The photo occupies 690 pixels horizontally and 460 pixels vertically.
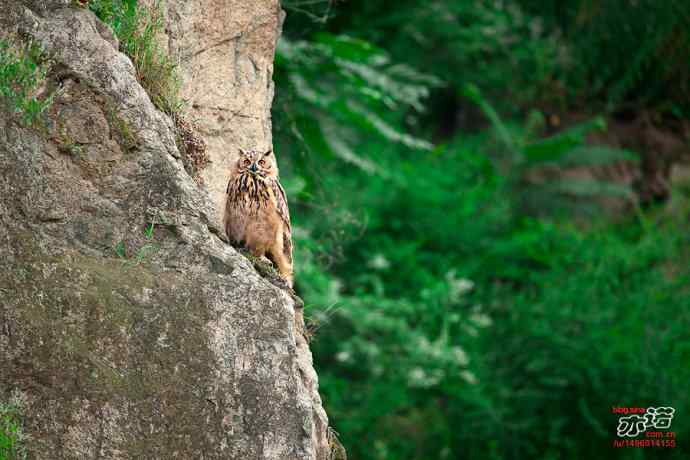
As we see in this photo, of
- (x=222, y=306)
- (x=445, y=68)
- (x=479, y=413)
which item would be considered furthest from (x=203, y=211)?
(x=445, y=68)

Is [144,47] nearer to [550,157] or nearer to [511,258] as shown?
[550,157]

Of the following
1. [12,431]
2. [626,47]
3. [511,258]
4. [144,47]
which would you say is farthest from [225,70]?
[626,47]

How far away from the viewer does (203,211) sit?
4.11m

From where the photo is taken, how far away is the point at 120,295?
3.83m

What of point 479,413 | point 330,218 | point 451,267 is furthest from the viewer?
point 451,267

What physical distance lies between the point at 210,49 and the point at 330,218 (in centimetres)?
273

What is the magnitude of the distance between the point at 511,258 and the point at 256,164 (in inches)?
358

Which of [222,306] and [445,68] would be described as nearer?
[222,306]

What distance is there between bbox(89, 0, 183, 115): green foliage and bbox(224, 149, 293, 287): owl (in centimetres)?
57

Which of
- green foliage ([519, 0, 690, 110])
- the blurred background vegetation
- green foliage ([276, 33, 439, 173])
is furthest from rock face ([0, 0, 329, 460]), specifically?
green foliage ([519, 0, 690, 110])

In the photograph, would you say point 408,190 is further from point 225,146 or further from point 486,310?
point 225,146

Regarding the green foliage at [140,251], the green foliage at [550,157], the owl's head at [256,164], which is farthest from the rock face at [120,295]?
the green foliage at [550,157]

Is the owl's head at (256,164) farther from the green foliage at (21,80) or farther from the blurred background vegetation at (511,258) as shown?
the blurred background vegetation at (511,258)

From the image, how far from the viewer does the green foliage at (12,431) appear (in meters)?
3.54
